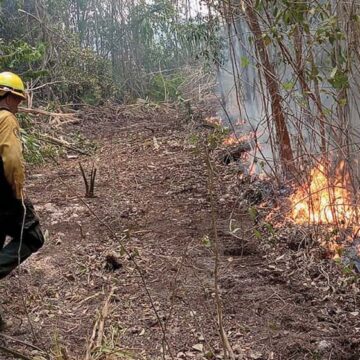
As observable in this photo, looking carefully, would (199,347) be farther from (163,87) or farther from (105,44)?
(105,44)

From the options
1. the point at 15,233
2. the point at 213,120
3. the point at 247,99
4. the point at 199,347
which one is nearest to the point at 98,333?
the point at 199,347

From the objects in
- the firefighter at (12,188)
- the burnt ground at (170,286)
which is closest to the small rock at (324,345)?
the burnt ground at (170,286)

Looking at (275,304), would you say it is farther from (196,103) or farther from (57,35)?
(57,35)

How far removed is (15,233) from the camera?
3793 mm

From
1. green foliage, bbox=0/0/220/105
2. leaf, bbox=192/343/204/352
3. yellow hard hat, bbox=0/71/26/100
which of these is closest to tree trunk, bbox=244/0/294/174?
leaf, bbox=192/343/204/352

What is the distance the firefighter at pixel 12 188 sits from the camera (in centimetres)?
357

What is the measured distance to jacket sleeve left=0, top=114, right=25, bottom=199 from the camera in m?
3.56

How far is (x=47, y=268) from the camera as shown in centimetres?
493

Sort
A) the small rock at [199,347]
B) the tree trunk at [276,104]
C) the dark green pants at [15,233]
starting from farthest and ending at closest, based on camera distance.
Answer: the tree trunk at [276,104] → the dark green pants at [15,233] → the small rock at [199,347]

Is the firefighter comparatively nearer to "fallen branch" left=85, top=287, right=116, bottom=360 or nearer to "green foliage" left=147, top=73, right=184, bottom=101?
"fallen branch" left=85, top=287, right=116, bottom=360

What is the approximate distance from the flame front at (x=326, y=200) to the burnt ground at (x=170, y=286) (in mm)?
286

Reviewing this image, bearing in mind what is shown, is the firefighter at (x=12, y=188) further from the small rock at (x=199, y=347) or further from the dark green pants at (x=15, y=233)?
the small rock at (x=199, y=347)

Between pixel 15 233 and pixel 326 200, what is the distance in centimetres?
284

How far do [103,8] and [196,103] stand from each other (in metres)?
6.51
